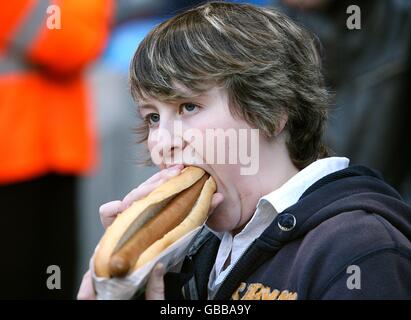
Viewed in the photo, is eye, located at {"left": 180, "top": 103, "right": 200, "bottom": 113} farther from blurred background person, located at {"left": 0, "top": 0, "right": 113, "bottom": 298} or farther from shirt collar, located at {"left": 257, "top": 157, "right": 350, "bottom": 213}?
blurred background person, located at {"left": 0, "top": 0, "right": 113, "bottom": 298}

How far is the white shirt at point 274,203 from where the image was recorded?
2068mm

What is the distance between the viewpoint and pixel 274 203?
6.74 feet

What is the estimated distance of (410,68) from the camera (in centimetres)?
354

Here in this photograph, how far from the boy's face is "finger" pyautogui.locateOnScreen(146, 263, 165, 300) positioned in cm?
37

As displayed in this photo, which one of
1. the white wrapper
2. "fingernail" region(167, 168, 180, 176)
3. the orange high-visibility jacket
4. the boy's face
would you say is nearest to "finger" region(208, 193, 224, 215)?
the boy's face

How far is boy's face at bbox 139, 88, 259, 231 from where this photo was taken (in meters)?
Result: 2.09

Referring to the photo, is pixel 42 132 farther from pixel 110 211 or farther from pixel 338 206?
pixel 338 206

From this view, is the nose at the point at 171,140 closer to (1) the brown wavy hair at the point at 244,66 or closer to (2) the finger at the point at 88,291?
(1) the brown wavy hair at the point at 244,66

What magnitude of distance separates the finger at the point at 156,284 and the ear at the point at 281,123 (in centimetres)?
58

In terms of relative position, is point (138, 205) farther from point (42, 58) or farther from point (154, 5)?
point (154, 5)

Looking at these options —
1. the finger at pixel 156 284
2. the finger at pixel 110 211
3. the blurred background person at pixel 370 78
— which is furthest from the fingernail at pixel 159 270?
the blurred background person at pixel 370 78

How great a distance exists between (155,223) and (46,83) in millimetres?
1770

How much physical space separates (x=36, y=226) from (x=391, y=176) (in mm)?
1537
